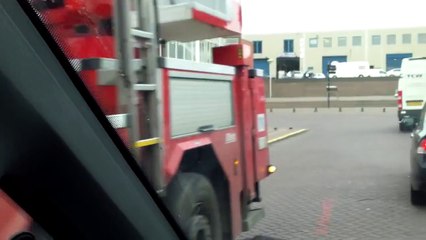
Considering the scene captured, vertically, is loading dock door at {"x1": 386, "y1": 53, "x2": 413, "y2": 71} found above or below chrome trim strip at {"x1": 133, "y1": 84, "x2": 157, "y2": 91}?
above

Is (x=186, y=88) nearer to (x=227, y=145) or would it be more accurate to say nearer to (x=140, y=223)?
(x=227, y=145)

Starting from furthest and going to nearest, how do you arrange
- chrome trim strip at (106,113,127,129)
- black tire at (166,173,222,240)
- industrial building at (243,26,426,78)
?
industrial building at (243,26,426,78), black tire at (166,173,222,240), chrome trim strip at (106,113,127,129)

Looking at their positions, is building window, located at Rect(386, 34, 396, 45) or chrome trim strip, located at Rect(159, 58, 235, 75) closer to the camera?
chrome trim strip, located at Rect(159, 58, 235, 75)

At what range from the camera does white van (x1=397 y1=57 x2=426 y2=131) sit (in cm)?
1986

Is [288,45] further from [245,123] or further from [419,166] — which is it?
[245,123]

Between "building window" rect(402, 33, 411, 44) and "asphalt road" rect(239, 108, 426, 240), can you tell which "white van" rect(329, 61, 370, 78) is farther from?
"asphalt road" rect(239, 108, 426, 240)

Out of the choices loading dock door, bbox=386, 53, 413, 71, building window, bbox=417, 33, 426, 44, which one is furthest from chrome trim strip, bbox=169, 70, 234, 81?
loading dock door, bbox=386, 53, 413, 71

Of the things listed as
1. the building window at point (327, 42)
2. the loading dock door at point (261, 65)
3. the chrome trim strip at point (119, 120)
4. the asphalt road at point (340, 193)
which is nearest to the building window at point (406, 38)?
the building window at point (327, 42)

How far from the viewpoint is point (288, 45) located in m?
74.6

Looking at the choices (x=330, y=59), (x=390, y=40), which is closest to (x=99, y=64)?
(x=390, y=40)

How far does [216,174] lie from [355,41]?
7119 centimetres

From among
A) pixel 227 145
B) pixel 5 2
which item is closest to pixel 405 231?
pixel 227 145

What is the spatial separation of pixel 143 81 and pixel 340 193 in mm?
6690

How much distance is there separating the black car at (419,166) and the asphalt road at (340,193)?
8.1 inches
